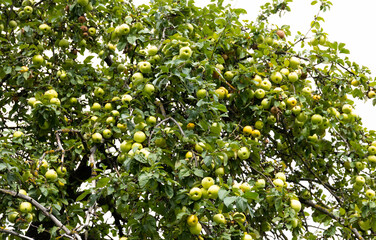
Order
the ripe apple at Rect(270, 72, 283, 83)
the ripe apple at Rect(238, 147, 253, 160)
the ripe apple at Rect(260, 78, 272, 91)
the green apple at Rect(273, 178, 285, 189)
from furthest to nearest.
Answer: the ripe apple at Rect(270, 72, 283, 83)
the ripe apple at Rect(260, 78, 272, 91)
the green apple at Rect(273, 178, 285, 189)
the ripe apple at Rect(238, 147, 253, 160)

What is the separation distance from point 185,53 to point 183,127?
529 mm

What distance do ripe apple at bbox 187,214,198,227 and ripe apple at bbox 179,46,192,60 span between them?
3.76 feet

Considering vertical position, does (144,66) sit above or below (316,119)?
above

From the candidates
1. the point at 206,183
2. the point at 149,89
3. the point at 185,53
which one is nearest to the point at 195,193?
the point at 206,183

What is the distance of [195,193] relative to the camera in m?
2.61

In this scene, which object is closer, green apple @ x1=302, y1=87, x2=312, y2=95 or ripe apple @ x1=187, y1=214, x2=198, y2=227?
ripe apple @ x1=187, y1=214, x2=198, y2=227

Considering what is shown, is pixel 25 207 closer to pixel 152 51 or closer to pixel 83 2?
pixel 152 51

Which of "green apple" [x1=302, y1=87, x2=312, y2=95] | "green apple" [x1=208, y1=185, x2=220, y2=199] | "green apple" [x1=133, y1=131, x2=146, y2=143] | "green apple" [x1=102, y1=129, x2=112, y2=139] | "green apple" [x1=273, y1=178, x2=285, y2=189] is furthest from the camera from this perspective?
"green apple" [x1=302, y1=87, x2=312, y2=95]

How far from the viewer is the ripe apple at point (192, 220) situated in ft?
8.54

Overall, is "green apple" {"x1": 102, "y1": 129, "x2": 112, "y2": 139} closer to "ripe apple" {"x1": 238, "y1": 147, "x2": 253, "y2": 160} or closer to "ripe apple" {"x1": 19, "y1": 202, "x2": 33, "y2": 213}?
"ripe apple" {"x1": 19, "y1": 202, "x2": 33, "y2": 213}

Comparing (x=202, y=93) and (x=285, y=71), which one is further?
(x=285, y=71)

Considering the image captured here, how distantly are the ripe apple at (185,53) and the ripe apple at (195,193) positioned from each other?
101cm

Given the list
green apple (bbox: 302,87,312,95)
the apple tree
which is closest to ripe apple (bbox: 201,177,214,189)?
the apple tree

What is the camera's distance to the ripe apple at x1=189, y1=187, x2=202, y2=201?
2.60 m
